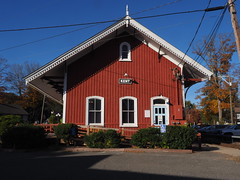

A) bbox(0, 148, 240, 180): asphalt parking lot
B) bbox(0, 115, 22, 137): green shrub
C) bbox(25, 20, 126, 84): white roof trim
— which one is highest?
bbox(25, 20, 126, 84): white roof trim

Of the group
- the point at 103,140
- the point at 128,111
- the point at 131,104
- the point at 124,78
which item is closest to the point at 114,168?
the point at 103,140

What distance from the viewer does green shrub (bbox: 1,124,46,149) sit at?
1114cm

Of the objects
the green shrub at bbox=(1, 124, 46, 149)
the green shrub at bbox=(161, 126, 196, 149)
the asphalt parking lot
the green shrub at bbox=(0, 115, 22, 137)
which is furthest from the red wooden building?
the asphalt parking lot

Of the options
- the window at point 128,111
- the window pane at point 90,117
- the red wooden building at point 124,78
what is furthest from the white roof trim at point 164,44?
the window pane at point 90,117

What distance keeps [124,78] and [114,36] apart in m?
2.98

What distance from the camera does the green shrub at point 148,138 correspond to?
436 inches

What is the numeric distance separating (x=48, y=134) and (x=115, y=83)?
5091mm

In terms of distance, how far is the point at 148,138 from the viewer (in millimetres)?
11109

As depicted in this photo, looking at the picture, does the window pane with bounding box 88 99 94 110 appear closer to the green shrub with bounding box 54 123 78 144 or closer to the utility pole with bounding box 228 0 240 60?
the green shrub with bounding box 54 123 78 144

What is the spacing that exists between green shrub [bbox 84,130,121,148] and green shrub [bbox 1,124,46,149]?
262cm

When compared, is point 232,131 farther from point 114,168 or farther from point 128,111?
point 114,168

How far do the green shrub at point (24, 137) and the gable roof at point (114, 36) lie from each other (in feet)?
10.2

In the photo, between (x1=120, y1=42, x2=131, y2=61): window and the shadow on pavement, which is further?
(x1=120, y1=42, x2=131, y2=61): window

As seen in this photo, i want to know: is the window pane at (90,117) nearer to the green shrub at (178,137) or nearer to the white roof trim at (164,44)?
the green shrub at (178,137)
